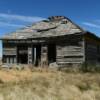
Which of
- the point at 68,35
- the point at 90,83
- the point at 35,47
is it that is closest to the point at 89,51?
the point at 68,35

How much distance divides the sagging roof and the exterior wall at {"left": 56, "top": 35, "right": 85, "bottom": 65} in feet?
1.98

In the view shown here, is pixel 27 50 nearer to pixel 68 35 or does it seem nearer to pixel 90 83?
pixel 68 35

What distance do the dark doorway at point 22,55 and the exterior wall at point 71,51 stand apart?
331 centimetres

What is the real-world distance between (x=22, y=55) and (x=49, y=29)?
321cm

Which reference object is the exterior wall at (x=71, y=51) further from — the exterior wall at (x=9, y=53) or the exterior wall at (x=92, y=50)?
the exterior wall at (x=9, y=53)

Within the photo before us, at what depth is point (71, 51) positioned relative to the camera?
81.5 feet

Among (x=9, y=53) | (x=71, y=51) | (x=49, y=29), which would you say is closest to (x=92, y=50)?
(x=71, y=51)

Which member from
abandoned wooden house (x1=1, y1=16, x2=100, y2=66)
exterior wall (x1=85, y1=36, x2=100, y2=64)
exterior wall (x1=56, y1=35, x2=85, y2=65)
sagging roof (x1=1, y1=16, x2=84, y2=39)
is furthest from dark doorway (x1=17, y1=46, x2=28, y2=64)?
exterior wall (x1=85, y1=36, x2=100, y2=64)

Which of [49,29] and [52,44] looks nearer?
[52,44]

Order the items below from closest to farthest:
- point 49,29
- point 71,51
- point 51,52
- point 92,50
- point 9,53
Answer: point 71,51 → point 92,50 → point 49,29 → point 51,52 → point 9,53

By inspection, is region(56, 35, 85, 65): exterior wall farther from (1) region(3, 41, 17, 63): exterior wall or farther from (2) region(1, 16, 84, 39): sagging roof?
(1) region(3, 41, 17, 63): exterior wall

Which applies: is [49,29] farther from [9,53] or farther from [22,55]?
[9,53]

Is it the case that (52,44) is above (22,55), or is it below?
above

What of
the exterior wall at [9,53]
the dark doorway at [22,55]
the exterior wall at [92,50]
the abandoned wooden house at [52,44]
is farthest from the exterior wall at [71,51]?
the exterior wall at [9,53]
